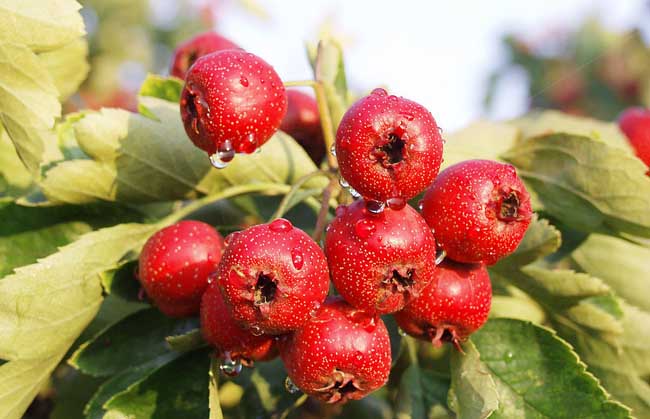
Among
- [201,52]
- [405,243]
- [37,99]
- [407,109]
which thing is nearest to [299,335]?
[405,243]

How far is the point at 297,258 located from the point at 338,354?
22cm

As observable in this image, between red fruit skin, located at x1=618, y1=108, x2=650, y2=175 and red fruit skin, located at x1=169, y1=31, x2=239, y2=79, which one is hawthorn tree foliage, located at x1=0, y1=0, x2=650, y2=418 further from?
red fruit skin, located at x1=169, y1=31, x2=239, y2=79

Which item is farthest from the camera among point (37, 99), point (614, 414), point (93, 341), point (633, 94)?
point (633, 94)


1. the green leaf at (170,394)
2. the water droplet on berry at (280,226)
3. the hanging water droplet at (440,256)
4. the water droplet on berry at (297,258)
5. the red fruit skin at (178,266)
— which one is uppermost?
the water droplet on berry at (280,226)

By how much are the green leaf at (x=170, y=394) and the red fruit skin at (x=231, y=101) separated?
1.78 feet

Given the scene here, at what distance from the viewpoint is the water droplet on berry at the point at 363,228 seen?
145 cm

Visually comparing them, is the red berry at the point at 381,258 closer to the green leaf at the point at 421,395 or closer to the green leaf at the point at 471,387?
the green leaf at the point at 471,387

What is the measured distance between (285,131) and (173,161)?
0.47 metres

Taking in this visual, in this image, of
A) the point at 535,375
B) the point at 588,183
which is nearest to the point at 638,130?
the point at 588,183

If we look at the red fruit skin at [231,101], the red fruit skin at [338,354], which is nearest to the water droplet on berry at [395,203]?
the red fruit skin at [338,354]

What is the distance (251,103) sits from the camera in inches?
62.1

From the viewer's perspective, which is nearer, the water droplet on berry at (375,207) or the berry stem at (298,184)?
the water droplet on berry at (375,207)

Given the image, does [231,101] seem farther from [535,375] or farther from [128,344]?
[535,375]

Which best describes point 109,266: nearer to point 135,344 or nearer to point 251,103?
point 135,344
